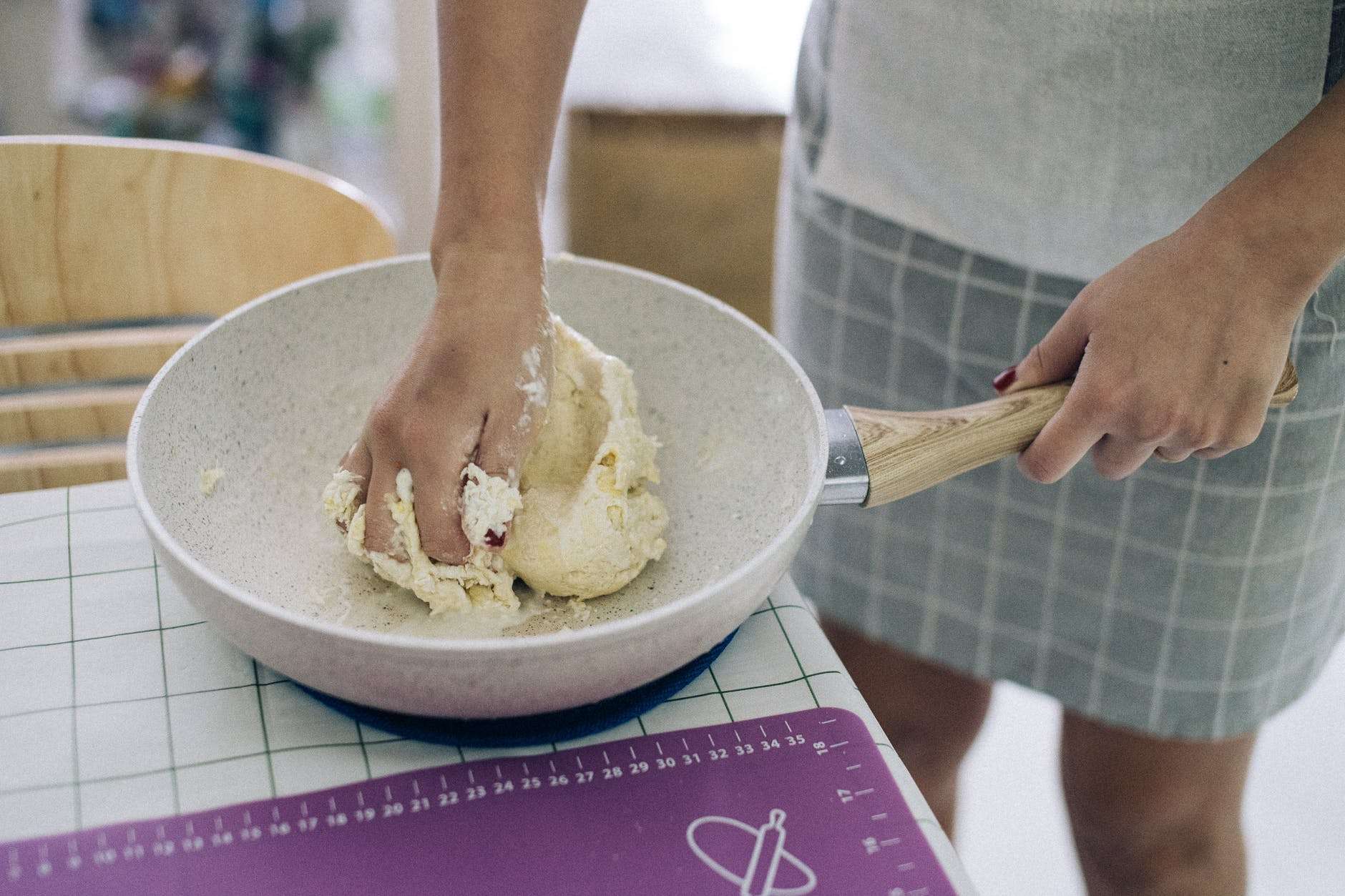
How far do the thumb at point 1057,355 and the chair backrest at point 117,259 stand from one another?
0.57m

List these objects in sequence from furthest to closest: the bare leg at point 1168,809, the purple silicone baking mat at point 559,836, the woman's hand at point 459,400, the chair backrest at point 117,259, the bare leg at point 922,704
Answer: the bare leg at point 922,704 < the bare leg at point 1168,809 < the chair backrest at point 117,259 < the woman's hand at point 459,400 < the purple silicone baking mat at point 559,836

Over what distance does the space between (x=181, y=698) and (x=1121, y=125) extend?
79cm

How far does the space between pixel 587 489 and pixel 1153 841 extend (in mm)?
753

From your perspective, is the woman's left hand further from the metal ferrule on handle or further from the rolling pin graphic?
the rolling pin graphic

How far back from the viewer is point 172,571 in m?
0.56

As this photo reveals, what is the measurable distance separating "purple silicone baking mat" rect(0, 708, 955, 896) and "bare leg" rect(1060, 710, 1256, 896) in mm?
635

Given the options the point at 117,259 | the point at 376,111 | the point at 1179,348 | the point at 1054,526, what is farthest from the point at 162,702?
the point at 376,111

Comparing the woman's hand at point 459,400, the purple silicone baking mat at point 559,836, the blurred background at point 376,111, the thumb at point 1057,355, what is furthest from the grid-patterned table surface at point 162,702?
the blurred background at point 376,111

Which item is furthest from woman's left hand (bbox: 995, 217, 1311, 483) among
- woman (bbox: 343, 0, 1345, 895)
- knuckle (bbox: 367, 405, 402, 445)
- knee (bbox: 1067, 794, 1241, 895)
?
knee (bbox: 1067, 794, 1241, 895)

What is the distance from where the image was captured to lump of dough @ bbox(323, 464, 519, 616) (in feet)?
2.15

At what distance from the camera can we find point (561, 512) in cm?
72

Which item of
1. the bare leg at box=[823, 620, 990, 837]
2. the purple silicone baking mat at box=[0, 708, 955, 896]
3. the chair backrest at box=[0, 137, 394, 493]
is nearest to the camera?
the purple silicone baking mat at box=[0, 708, 955, 896]

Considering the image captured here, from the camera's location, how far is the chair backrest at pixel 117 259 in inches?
36.2

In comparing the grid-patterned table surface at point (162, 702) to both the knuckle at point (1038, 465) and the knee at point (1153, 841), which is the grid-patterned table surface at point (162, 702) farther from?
the knee at point (1153, 841)
